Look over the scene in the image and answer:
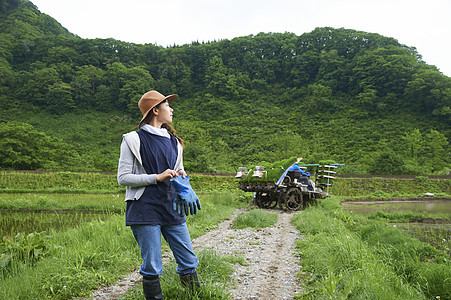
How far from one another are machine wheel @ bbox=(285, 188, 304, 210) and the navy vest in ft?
28.7

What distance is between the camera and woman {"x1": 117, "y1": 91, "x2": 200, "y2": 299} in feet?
7.12

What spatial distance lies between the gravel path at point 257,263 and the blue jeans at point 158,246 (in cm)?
84

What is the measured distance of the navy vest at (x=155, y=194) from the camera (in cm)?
217

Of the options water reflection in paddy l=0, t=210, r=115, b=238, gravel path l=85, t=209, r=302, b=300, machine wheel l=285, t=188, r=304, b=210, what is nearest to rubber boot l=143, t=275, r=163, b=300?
gravel path l=85, t=209, r=302, b=300

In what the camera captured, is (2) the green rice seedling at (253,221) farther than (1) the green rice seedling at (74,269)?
Yes

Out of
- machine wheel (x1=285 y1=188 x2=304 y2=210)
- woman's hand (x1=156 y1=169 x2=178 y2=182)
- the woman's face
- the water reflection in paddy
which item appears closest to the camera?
woman's hand (x1=156 y1=169 x2=178 y2=182)

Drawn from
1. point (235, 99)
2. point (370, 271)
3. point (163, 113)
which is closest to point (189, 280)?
point (163, 113)

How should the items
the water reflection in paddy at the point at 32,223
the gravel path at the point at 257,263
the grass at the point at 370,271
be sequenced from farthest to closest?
the water reflection in paddy at the point at 32,223 < the gravel path at the point at 257,263 < the grass at the point at 370,271

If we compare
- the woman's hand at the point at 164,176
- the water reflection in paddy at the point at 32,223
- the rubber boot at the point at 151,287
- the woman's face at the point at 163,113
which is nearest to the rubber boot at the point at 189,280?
the rubber boot at the point at 151,287

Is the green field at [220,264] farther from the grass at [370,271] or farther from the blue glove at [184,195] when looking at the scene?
the blue glove at [184,195]

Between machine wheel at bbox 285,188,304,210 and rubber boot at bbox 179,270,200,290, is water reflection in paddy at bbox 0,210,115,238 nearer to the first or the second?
rubber boot at bbox 179,270,200,290

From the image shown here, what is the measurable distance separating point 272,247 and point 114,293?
301 centimetres

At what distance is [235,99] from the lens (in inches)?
2291

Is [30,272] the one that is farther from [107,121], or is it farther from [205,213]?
[107,121]
